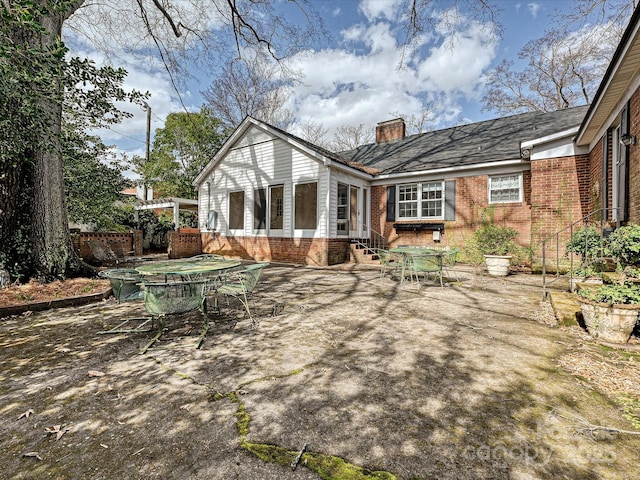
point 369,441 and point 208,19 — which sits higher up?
point 208,19

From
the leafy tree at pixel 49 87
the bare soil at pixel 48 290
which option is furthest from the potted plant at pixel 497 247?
A: the bare soil at pixel 48 290

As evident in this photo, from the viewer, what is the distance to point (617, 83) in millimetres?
4875

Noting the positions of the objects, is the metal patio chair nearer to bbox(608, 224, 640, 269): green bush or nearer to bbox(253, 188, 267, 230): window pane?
bbox(608, 224, 640, 269): green bush

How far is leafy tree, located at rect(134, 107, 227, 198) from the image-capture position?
19.0 metres

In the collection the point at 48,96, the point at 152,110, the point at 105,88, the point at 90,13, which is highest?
the point at 152,110

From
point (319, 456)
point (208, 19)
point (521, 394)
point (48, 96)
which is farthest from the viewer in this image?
point (208, 19)

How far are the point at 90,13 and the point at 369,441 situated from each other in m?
11.9

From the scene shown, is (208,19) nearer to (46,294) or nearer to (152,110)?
(46,294)

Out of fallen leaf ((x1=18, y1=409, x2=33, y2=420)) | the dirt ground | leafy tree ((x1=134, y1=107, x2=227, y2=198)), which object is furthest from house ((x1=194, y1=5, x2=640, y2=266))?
fallen leaf ((x1=18, y1=409, x2=33, y2=420))

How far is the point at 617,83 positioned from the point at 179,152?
68.2 feet

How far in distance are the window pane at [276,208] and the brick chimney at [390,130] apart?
26.2 feet

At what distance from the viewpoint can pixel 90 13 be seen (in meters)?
8.09

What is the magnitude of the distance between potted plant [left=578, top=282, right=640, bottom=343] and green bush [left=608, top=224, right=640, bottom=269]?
1.50 ft

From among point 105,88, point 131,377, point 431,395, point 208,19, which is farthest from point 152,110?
point 431,395
